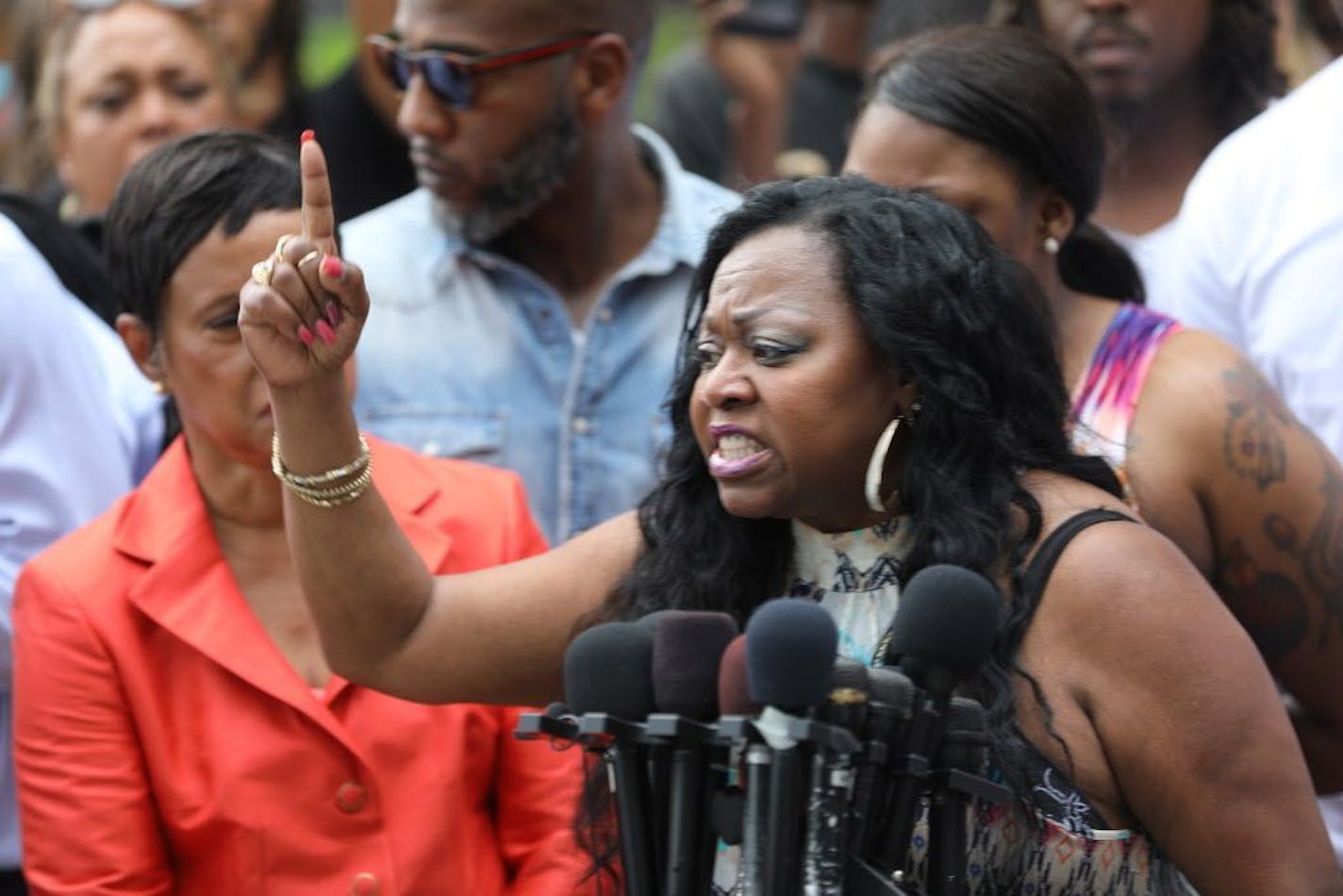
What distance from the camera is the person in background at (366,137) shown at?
6.50 metres

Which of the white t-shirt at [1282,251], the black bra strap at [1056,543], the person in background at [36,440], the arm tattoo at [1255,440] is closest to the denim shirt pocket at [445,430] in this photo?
the person in background at [36,440]

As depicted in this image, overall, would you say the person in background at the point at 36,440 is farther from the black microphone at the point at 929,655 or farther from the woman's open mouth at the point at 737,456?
the black microphone at the point at 929,655

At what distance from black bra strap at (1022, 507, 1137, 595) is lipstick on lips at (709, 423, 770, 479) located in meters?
0.41

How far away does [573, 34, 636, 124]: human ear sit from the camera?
5.08 meters

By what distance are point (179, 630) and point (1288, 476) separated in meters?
1.93

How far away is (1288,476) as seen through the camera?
12.0 ft

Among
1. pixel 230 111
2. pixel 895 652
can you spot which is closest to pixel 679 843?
pixel 895 652

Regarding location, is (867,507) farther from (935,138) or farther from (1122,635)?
(935,138)

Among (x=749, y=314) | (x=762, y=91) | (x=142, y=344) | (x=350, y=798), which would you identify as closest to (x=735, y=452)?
(x=749, y=314)

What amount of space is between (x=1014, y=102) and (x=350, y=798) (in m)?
1.78

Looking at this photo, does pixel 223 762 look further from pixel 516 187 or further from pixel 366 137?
pixel 366 137

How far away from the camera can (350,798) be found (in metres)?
3.51

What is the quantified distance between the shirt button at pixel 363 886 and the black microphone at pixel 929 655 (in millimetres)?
1218

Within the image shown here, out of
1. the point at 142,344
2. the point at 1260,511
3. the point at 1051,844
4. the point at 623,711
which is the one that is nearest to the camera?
the point at 623,711
